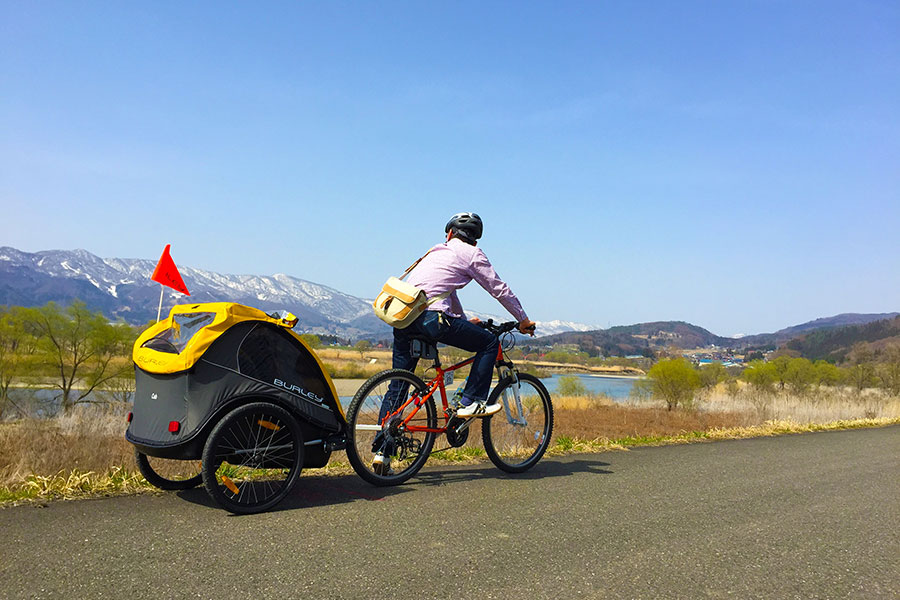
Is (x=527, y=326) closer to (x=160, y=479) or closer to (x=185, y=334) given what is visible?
(x=185, y=334)

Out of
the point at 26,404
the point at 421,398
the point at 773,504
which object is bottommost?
the point at 26,404

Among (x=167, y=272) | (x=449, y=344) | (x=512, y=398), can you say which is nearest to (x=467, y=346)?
(x=449, y=344)

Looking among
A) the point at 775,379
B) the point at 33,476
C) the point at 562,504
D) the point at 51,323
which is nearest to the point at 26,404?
the point at 51,323

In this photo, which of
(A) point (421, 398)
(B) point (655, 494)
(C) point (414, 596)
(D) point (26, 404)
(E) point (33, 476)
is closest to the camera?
(C) point (414, 596)

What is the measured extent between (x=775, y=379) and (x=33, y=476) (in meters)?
58.6

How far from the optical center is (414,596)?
109 inches

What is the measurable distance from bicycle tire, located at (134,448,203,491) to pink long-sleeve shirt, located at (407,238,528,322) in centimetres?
240

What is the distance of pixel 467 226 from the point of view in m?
5.94

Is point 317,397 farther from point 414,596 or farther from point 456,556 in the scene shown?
point 414,596

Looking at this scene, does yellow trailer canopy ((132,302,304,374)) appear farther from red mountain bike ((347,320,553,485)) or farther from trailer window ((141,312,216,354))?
red mountain bike ((347,320,553,485))

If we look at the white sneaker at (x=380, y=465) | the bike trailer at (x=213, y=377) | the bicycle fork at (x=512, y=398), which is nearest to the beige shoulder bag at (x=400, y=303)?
the bike trailer at (x=213, y=377)

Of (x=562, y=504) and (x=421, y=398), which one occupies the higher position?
(x=421, y=398)

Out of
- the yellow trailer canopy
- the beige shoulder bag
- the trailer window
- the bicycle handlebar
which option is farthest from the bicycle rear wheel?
the trailer window

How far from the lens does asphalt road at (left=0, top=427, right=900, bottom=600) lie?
287cm
